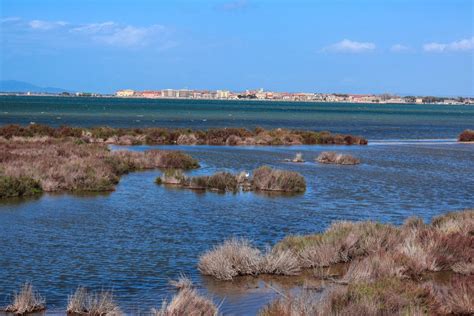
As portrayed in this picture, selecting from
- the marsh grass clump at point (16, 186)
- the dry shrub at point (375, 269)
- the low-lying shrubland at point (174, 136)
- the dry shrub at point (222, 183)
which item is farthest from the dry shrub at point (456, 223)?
the low-lying shrubland at point (174, 136)

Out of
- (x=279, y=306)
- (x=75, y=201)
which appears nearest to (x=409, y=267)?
(x=279, y=306)

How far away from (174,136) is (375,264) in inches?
1777

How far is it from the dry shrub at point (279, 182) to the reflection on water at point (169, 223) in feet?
2.72

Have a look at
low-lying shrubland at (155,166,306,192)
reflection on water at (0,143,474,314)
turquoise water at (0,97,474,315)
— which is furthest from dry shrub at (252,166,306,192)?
reflection on water at (0,143,474,314)

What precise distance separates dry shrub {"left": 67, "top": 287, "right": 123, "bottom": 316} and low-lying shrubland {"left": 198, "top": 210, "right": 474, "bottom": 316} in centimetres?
267

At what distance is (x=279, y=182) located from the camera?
2912cm

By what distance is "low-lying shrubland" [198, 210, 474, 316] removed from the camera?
10.6 m

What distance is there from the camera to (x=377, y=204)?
85.1ft

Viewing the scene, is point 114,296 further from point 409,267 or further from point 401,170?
point 401,170

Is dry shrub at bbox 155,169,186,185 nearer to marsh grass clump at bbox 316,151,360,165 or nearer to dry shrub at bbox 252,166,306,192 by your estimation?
dry shrub at bbox 252,166,306,192

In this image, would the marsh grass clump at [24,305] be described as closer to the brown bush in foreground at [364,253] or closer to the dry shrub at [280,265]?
the brown bush in foreground at [364,253]

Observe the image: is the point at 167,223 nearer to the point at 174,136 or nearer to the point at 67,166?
the point at 67,166

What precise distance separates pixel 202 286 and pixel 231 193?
14.7 m

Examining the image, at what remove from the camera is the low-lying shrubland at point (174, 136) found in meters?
51.5
